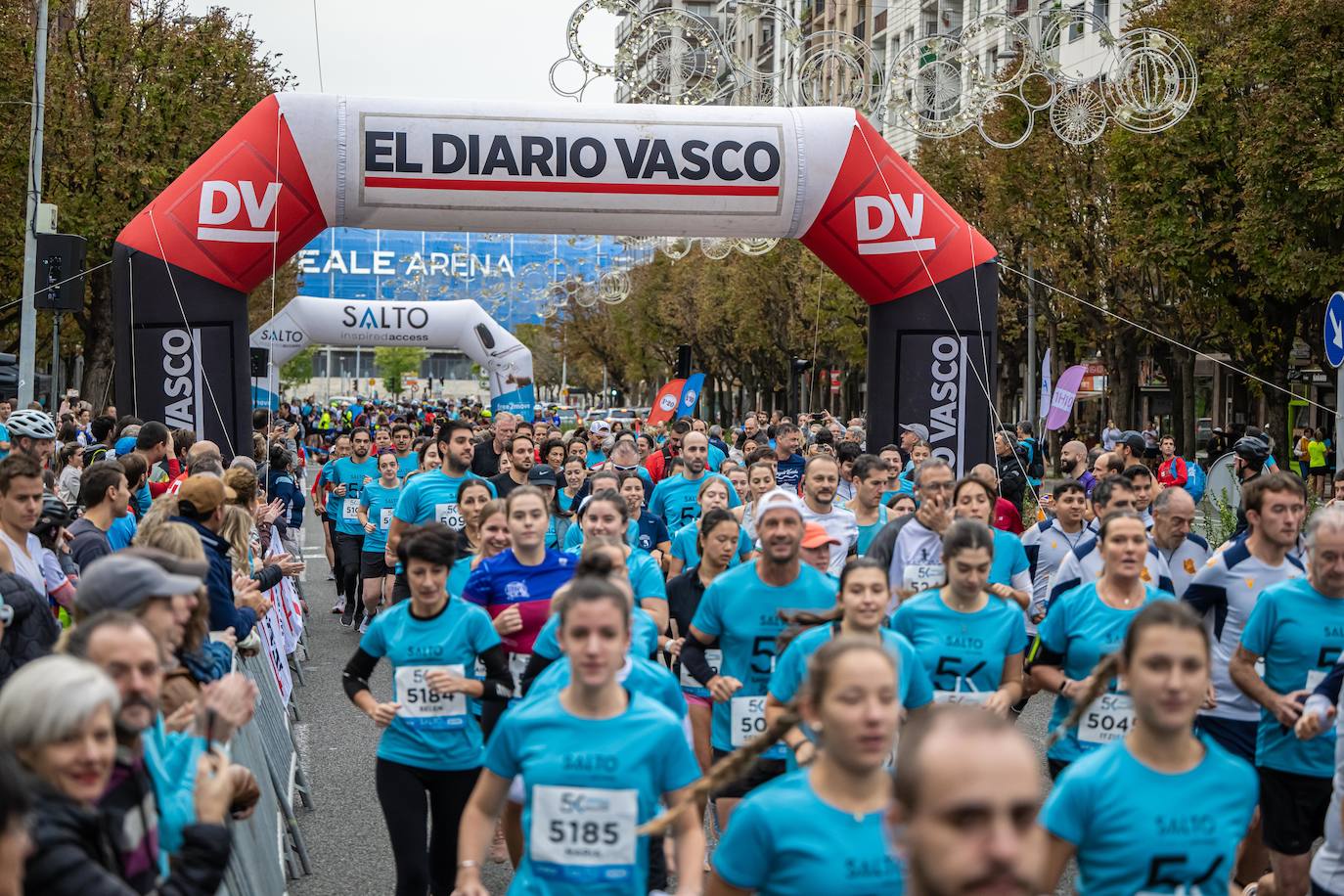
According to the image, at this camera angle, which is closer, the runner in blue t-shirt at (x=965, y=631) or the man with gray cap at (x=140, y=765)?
the man with gray cap at (x=140, y=765)

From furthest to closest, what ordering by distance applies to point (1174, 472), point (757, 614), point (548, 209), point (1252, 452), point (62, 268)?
point (62, 268), point (1174, 472), point (548, 209), point (1252, 452), point (757, 614)

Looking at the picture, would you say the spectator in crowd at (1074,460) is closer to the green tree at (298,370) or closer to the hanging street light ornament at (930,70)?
the hanging street light ornament at (930,70)

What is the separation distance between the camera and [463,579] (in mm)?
7820

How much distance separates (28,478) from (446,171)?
7.20 metres

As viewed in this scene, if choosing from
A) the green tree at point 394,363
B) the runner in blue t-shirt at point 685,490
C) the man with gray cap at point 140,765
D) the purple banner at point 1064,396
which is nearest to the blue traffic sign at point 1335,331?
the runner in blue t-shirt at point 685,490

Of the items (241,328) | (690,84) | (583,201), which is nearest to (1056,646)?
(583,201)

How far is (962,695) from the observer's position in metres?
6.00

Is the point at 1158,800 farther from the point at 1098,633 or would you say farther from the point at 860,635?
the point at 1098,633

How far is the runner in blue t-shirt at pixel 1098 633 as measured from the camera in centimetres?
596

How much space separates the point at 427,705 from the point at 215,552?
1536mm

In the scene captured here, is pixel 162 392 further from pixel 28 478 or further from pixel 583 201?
pixel 28 478

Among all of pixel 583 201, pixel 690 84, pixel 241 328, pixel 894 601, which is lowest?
pixel 894 601

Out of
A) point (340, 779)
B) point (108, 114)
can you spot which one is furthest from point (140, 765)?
point (108, 114)

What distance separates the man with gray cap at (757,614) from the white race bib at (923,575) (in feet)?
5.09
